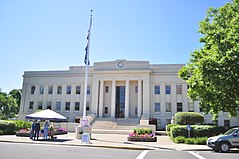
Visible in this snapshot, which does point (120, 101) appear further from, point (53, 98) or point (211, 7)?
point (211, 7)

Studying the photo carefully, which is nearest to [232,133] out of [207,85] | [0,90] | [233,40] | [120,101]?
[207,85]

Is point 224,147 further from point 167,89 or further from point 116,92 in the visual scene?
point 116,92

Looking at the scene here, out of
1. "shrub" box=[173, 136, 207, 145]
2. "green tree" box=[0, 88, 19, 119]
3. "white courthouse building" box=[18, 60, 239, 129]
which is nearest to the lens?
"shrub" box=[173, 136, 207, 145]

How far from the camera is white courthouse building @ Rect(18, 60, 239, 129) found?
37.8m

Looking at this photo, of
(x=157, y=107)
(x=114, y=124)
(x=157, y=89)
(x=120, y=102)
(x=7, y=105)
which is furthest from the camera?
(x=7, y=105)

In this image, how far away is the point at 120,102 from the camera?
132 feet

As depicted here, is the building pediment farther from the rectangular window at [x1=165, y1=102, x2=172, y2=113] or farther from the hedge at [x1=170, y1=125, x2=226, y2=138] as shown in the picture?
the hedge at [x1=170, y1=125, x2=226, y2=138]

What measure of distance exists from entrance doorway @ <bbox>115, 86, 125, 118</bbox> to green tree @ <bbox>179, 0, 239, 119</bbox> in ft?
69.0

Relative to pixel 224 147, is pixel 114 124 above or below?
above

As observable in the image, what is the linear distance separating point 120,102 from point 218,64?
26750 millimetres

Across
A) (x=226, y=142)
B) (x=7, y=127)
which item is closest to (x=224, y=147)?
(x=226, y=142)

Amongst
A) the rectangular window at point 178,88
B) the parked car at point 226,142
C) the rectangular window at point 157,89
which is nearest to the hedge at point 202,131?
the parked car at point 226,142

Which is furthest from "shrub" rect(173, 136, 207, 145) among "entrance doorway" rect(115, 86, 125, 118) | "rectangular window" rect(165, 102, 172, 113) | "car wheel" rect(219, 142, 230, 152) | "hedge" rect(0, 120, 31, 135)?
"entrance doorway" rect(115, 86, 125, 118)

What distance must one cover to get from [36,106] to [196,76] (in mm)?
34006
